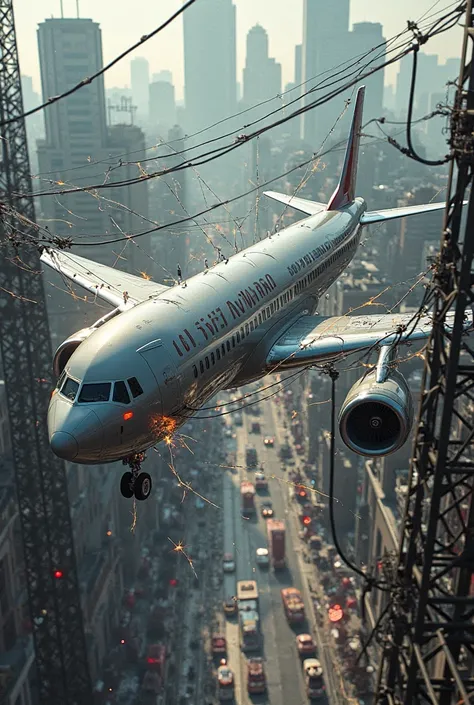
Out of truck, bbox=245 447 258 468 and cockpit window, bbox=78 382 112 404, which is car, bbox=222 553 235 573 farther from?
cockpit window, bbox=78 382 112 404

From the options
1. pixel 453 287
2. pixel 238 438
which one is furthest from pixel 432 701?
pixel 238 438

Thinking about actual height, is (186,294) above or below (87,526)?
above

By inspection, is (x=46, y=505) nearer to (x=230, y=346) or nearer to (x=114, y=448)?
(x=230, y=346)

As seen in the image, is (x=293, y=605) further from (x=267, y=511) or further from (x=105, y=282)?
(x=105, y=282)

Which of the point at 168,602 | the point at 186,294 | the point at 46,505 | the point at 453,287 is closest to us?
the point at 453,287

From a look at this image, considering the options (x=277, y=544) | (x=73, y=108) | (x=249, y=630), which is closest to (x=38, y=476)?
(x=249, y=630)

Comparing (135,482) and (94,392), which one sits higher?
(94,392)

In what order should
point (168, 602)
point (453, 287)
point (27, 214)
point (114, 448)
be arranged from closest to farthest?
1. point (453, 287)
2. point (114, 448)
3. point (27, 214)
4. point (168, 602)

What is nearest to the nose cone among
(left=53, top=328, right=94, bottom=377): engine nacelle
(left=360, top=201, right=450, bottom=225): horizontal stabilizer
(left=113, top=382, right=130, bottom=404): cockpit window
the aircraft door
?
(left=113, top=382, right=130, bottom=404): cockpit window
